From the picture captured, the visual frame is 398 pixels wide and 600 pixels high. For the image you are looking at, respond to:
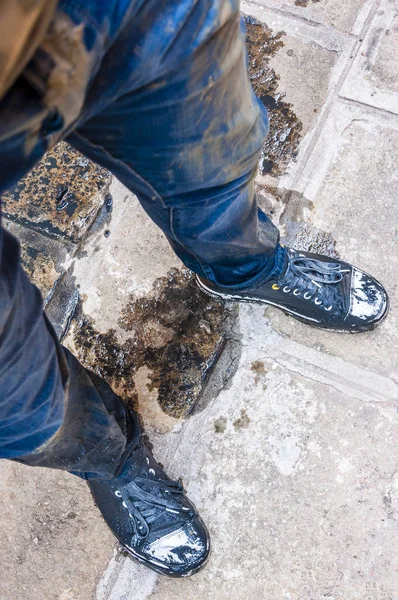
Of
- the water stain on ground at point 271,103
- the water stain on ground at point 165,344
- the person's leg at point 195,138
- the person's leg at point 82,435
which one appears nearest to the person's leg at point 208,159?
the person's leg at point 195,138

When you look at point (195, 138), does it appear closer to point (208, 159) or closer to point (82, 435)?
point (208, 159)

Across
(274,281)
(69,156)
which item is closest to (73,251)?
(69,156)

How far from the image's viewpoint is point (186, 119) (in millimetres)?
804

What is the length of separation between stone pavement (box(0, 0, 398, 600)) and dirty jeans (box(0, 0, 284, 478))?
30 cm

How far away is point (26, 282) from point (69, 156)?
1.01 meters

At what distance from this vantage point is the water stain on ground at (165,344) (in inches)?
59.1

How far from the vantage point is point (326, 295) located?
1461 millimetres

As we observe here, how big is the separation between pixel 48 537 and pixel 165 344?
1.98 ft

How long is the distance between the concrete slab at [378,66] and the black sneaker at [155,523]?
50.7 inches

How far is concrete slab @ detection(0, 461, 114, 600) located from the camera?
138 cm

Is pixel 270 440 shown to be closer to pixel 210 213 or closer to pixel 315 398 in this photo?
pixel 315 398

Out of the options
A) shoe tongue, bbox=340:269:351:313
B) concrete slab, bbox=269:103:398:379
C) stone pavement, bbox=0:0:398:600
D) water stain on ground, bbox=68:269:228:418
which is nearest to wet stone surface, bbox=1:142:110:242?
stone pavement, bbox=0:0:398:600

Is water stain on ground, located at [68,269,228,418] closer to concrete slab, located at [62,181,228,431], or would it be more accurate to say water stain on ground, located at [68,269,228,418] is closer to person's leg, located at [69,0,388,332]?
concrete slab, located at [62,181,228,431]

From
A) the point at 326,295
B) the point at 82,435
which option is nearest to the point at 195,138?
the point at 82,435
